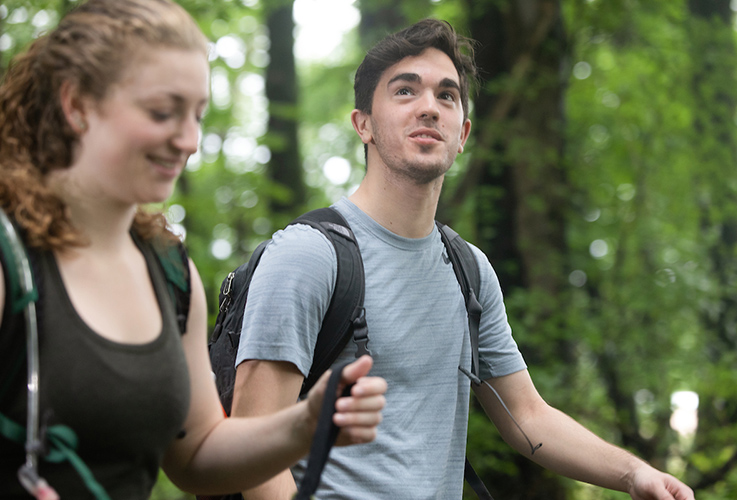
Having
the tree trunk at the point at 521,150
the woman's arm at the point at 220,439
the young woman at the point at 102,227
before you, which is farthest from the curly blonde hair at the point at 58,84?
the tree trunk at the point at 521,150

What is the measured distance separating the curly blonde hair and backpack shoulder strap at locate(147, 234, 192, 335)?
10.6 inches

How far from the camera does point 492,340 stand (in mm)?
2822

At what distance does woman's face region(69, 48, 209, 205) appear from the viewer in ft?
4.68

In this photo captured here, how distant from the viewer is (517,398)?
9.36ft

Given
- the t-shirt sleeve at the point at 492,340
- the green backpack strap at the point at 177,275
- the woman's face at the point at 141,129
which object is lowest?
the t-shirt sleeve at the point at 492,340

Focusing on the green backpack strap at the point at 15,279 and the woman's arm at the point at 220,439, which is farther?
the woman's arm at the point at 220,439

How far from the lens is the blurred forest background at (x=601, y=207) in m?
6.52

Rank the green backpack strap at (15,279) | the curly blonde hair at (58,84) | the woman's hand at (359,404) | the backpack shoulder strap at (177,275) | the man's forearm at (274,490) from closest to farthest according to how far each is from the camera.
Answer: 1. the green backpack strap at (15,279)
2. the curly blonde hair at (58,84)
3. the woman's hand at (359,404)
4. the backpack shoulder strap at (177,275)
5. the man's forearm at (274,490)

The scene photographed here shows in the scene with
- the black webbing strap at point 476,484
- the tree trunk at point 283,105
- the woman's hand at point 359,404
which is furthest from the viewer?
the tree trunk at point 283,105

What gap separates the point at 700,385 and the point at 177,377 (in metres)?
6.38

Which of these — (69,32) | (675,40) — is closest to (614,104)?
(675,40)

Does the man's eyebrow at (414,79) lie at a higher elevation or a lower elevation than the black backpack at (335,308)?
higher

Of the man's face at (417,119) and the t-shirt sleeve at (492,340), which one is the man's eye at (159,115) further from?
the t-shirt sleeve at (492,340)

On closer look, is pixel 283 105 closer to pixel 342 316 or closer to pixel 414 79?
pixel 414 79
